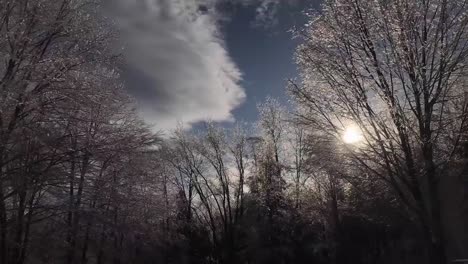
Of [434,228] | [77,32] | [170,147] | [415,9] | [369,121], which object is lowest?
[434,228]

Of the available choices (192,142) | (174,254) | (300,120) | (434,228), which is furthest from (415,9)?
(174,254)

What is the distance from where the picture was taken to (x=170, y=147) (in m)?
35.9

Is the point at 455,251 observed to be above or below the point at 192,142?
below

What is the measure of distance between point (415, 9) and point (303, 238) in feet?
90.1

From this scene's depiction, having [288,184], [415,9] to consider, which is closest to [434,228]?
[415,9]

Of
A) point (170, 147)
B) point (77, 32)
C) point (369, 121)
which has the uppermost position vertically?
point (170, 147)

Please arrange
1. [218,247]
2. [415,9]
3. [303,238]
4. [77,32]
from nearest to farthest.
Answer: [415,9] < [77,32] < [303,238] < [218,247]

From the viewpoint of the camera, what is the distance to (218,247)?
3491cm

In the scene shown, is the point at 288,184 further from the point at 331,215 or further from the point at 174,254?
the point at 174,254

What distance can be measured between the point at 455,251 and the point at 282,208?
12.0 metres

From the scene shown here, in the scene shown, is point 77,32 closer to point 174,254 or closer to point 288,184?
point 288,184

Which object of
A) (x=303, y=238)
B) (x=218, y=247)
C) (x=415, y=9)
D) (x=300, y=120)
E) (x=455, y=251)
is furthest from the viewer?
(x=218, y=247)

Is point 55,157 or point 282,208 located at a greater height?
point 282,208

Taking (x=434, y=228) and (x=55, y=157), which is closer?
(x=434, y=228)
